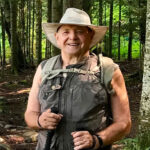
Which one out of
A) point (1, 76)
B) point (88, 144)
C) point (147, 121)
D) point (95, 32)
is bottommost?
point (1, 76)

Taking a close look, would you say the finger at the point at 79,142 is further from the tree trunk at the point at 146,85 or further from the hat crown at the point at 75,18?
the tree trunk at the point at 146,85


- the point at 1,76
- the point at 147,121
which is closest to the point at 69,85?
the point at 147,121

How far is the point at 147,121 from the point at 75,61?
150 inches

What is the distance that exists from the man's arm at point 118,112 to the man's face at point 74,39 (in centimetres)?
34

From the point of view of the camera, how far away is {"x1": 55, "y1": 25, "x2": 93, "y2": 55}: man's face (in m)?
2.51

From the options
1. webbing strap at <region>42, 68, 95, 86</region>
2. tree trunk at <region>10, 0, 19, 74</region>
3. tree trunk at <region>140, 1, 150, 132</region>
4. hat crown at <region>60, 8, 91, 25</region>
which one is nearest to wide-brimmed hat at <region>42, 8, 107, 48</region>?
hat crown at <region>60, 8, 91, 25</region>

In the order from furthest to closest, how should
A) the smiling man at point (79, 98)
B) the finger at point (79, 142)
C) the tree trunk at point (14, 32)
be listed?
the tree trunk at point (14, 32)
the smiling man at point (79, 98)
the finger at point (79, 142)

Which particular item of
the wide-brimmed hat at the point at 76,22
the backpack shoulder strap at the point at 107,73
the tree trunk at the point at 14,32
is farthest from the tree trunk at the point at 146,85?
the tree trunk at the point at 14,32

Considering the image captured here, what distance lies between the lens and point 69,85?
2.40m

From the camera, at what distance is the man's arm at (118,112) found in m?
2.41

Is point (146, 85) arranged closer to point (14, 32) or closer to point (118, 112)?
point (118, 112)

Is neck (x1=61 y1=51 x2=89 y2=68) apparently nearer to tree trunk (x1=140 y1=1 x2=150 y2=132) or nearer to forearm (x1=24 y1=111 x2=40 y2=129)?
forearm (x1=24 y1=111 x2=40 y2=129)

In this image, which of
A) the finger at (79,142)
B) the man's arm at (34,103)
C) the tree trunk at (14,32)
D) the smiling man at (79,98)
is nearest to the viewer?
the finger at (79,142)

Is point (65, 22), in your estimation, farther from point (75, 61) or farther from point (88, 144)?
point (88, 144)
